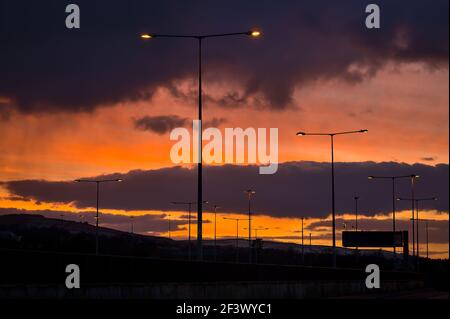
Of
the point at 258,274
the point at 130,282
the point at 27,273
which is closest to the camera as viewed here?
the point at 27,273

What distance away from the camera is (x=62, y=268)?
35719mm

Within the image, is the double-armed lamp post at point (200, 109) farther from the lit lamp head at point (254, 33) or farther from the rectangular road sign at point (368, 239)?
the rectangular road sign at point (368, 239)

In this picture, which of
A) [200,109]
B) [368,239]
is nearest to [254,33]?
[200,109]

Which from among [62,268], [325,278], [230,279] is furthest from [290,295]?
[62,268]

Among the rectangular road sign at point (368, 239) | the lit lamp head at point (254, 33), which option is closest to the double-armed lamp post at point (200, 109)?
the lit lamp head at point (254, 33)

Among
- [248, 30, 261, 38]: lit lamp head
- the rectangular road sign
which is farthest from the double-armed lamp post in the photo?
the rectangular road sign

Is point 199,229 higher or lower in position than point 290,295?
higher

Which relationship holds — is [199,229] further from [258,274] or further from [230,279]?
[258,274]

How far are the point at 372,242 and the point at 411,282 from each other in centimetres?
5784

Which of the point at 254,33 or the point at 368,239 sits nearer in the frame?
the point at 254,33

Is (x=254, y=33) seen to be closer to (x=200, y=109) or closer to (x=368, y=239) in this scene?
(x=200, y=109)

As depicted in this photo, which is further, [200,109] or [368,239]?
[368,239]
